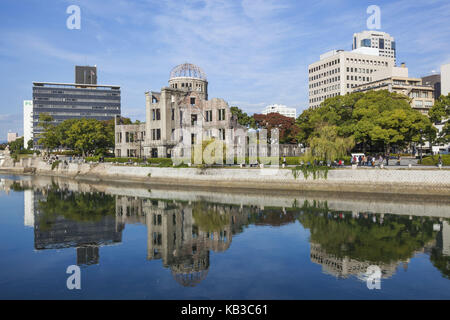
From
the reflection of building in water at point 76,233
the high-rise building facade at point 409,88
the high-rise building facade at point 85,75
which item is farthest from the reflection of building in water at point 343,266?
the high-rise building facade at point 85,75

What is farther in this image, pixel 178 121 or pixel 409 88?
pixel 409 88

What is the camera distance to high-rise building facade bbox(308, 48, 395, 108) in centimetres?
13238

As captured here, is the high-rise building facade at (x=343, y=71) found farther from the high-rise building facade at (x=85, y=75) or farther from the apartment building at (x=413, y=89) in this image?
the high-rise building facade at (x=85, y=75)

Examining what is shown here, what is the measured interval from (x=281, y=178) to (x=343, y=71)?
316 ft

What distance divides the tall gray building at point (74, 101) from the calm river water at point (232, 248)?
465ft

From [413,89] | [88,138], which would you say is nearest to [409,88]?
[413,89]

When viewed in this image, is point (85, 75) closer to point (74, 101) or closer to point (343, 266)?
point (74, 101)

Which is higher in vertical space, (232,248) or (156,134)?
(156,134)

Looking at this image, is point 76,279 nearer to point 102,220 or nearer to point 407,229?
point 102,220

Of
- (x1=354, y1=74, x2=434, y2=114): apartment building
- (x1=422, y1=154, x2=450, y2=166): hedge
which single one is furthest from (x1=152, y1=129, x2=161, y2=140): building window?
(x1=354, y1=74, x2=434, y2=114): apartment building

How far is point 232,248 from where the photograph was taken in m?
25.2

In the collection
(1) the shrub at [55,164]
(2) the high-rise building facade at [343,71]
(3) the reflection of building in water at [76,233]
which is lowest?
(3) the reflection of building in water at [76,233]

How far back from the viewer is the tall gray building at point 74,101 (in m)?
→ 173

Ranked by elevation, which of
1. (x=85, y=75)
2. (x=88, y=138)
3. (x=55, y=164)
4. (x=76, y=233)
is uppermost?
(x=85, y=75)
